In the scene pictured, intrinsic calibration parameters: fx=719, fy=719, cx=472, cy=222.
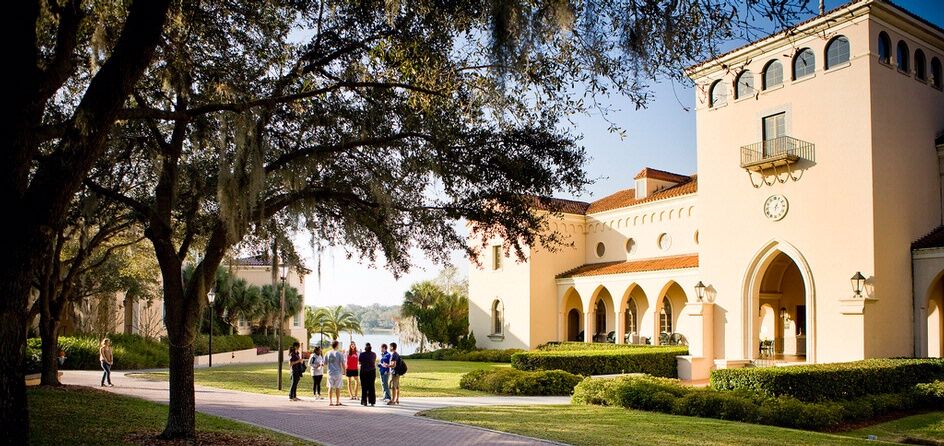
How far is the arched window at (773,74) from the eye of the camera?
2350cm

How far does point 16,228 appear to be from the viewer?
578 centimetres

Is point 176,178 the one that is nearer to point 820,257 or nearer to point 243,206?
point 243,206

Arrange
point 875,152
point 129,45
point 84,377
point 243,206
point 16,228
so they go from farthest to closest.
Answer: point 84,377
point 875,152
point 243,206
point 129,45
point 16,228

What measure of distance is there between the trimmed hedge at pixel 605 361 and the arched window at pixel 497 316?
12216 mm

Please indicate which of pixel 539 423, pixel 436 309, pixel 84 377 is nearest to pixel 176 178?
pixel 539 423

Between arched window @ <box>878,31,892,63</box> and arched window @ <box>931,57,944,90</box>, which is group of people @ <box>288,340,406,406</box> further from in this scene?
arched window @ <box>931,57,944,90</box>

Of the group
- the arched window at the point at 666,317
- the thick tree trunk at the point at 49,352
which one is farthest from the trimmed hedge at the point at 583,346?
the thick tree trunk at the point at 49,352

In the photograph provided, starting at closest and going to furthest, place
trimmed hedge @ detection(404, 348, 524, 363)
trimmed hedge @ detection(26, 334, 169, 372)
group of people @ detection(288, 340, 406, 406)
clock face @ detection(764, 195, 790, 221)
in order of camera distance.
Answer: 1. group of people @ detection(288, 340, 406, 406)
2. clock face @ detection(764, 195, 790, 221)
3. trimmed hedge @ detection(26, 334, 169, 372)
4. trimmed hedge @ detection(404, 348, 524, 363)

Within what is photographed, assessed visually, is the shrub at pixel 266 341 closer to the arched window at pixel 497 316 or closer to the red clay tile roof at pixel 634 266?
the arched window at pixel 497 316

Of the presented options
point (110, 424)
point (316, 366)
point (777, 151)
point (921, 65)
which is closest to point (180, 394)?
point (110, 424)

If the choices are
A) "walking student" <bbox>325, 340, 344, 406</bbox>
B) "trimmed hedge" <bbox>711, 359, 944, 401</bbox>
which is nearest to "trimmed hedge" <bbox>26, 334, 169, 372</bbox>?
"walking student" <bbox>325, 340, 344, 406</bbox>

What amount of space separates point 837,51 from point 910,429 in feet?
38.8

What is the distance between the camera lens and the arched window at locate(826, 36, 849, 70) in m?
21.5

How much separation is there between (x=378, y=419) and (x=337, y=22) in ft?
24.8
